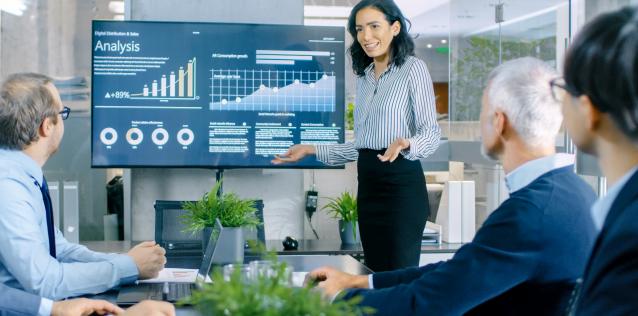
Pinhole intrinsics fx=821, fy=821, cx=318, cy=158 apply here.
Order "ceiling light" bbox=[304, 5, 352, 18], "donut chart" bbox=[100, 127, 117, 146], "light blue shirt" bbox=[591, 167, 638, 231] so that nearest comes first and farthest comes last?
1. "light blue shirt" bbox=[591, 167, 638, 231]
2. "donut chart" bbox=[100, 127, 117, 146]
3. "ceiling light" bbox=[304, 5, 352, 18]

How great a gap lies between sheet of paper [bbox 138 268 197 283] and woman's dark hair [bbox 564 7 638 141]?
4.93 feet

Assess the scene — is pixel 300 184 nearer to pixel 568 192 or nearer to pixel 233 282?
pixel 568 192

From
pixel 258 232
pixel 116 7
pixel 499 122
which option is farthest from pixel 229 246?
pixel 116 7

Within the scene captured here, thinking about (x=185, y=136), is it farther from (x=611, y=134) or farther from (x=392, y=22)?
(x=611, y=134)

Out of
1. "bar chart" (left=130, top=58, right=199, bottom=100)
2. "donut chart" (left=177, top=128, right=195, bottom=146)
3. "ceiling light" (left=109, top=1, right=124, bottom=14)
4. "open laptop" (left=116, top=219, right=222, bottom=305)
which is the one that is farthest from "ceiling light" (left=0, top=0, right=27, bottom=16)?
"open laptop" (left=116, top=219, right=222, bottom=305)

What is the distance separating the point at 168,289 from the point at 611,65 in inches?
57.9

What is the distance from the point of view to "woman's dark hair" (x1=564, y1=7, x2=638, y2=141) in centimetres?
113

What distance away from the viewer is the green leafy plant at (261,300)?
94cm

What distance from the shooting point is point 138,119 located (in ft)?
14.6

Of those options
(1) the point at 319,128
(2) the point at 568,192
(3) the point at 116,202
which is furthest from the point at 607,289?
(3) the point at 116,202

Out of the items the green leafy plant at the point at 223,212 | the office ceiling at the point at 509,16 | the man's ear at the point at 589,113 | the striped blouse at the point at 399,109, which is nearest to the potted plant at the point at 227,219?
the green leafy plant at the point at 223,212

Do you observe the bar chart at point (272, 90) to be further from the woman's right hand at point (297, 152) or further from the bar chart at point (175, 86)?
the woman's right hand at point (297, 152)

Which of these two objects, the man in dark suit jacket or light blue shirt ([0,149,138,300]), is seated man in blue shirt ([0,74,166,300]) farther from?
the man in dark suit jacket

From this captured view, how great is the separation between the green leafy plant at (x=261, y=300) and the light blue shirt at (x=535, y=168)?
996 mm
